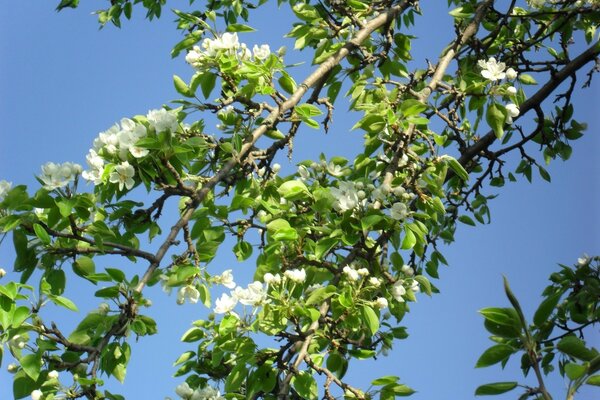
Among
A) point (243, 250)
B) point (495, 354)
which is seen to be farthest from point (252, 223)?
point (495, 354)

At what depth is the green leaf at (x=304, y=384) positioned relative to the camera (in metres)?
2.40

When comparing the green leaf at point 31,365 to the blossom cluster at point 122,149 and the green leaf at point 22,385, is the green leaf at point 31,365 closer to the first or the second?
the green leaf at point 22,385

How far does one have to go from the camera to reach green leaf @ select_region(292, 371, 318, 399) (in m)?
2.40

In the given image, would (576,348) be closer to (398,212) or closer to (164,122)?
(398,212)

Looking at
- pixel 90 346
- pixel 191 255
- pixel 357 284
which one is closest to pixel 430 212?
pixel 357 284

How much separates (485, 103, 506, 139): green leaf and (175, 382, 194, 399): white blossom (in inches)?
63.1

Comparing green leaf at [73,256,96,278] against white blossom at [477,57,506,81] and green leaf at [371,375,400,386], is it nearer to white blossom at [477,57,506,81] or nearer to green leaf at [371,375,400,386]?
green leaf at [371,375,400,386]

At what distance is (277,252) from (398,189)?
496 millimetres

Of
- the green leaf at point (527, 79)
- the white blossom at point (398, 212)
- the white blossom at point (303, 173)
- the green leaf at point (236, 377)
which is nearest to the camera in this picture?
the green leaf at point (236, 377)

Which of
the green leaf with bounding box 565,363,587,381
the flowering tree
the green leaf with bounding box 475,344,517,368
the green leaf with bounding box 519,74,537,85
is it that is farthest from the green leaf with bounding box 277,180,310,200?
the green leaf with bounding box 519,74,537,85

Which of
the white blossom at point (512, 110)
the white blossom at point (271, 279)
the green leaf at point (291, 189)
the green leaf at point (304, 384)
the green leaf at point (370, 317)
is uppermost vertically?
the white blossom at point (512, 110)

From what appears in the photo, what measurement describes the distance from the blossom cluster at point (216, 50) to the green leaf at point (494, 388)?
173 cm

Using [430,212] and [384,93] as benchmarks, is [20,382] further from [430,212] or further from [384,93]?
[384,93]

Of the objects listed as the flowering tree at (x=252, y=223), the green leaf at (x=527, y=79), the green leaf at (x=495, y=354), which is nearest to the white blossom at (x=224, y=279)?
the flowering tree at (x=252, y=223)
